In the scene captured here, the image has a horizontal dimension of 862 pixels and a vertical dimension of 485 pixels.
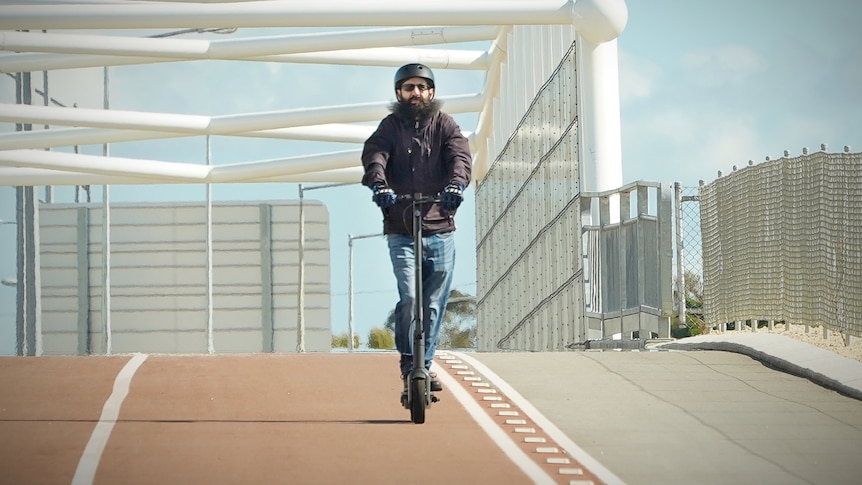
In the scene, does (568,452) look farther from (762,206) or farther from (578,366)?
(762,206)

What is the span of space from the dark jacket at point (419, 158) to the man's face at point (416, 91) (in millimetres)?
146

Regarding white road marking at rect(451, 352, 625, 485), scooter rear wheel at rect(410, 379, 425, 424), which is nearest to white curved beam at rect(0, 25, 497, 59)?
white road marking at rect(451, 352, 625, 485)

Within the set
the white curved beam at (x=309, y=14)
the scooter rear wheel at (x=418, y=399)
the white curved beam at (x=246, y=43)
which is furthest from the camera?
the white curved beam at (x=246, y=43)

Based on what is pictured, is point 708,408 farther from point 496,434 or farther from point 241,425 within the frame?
point 241,425

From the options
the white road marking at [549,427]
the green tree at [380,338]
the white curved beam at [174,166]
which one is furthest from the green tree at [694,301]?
the green tree at [380,338]

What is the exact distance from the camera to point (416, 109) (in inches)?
405

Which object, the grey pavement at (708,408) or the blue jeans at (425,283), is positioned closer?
the grey pavement at (708,408)

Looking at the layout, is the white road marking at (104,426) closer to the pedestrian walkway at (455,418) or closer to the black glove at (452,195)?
the pedestrian walkway at (455,418)

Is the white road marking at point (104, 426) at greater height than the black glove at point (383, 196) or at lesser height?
lesser

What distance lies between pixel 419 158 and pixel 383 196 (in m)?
0.54

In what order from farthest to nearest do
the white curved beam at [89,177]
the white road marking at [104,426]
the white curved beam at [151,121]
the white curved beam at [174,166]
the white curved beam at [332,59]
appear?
1. the white curved beam at [89,177]
2. the white curved beam at [174,166]
3. the white curved beam at [151,121]
4. the white curved beam at [332,59]
5. the white road marking at [104,426]

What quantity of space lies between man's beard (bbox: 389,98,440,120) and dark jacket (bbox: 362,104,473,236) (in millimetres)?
38

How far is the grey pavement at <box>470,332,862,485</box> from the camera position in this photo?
861cm

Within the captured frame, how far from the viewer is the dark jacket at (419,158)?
10266mm
